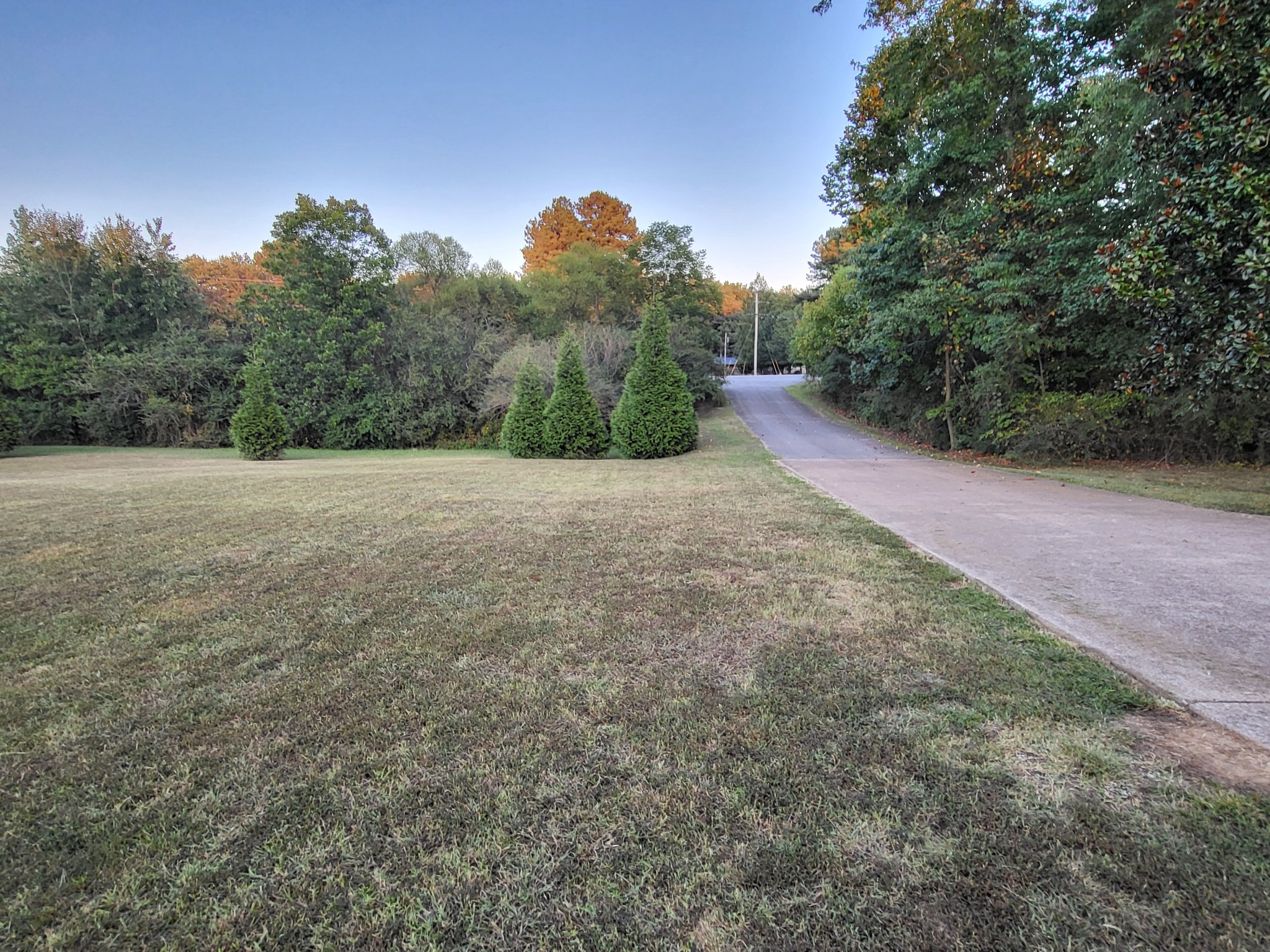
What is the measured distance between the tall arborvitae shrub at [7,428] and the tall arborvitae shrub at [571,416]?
16.5 m

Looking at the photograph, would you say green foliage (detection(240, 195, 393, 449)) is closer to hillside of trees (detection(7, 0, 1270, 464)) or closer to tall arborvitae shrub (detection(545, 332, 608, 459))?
hillside of trees (detection(7, 0, 1270, 464))

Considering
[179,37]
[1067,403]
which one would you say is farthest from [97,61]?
[1067,403]

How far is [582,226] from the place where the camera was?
110 ft

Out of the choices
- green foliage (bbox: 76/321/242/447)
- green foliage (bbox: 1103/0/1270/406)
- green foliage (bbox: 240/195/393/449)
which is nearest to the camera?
green foliage (bbox: 1103/0/1270/406)

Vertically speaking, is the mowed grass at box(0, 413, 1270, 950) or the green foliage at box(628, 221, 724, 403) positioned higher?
the green foliage at box(628, 221, 724, 403)

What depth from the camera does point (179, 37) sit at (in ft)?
31.1

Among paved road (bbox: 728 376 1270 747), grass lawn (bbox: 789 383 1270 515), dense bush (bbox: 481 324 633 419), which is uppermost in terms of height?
dense bush (bbox: 481 324 633 419)

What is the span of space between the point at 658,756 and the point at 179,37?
1463cm

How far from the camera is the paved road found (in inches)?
85.9

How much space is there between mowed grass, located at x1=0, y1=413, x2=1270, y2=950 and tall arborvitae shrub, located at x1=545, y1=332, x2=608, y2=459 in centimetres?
935

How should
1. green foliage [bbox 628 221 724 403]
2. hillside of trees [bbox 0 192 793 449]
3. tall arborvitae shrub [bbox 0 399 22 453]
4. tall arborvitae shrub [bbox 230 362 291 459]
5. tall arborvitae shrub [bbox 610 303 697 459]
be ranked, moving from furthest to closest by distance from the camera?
green foliage [bbox 628 221 724 403] < hillside of trees [bbox 0 192 793 449] < tall arborvitae shrub [bbox 0 399 22 453] < tall arborvitae shrub [bbox 230 362 291 459] < tall arborvitae shrub [bbox 610 303 697 459]

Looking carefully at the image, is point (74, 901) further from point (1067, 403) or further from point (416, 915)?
point (1067, 403)

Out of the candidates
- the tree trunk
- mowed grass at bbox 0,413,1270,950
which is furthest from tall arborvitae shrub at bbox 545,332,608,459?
mowed grass at bbox 0,413,1270,950

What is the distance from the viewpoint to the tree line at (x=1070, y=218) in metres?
4.90
